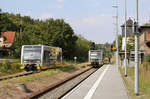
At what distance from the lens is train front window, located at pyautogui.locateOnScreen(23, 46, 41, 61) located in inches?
951

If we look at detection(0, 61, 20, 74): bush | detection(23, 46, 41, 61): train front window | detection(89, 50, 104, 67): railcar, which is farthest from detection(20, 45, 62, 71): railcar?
detection(89, 50, 104, 67): railcar

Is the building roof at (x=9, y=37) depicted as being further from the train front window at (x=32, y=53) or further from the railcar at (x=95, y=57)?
the train front window at (x=32, y=53)

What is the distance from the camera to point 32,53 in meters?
24.3

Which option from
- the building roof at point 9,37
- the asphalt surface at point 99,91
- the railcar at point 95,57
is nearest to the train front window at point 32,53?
the asphalt surface at point 99,91

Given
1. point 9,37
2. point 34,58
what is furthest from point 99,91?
point 9,37

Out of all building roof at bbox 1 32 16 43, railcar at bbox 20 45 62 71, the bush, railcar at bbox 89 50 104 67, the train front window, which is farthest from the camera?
building roof at bbox 1 32 16 43

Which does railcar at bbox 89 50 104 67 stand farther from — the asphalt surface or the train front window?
the asphalt surface

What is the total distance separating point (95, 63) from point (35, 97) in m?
31.3

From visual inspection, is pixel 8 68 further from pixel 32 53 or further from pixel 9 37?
pixel 9 37

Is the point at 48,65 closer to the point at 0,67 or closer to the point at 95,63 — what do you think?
the point at 0,67

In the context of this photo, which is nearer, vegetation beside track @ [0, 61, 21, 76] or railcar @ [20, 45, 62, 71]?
railcar @ [20, 45, 62, 71]

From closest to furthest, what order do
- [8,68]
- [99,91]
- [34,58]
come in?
[99,91] < [34,58] < [8,68]

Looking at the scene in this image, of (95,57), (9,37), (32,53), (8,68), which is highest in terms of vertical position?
(9,37)

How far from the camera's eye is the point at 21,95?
10805 mm
